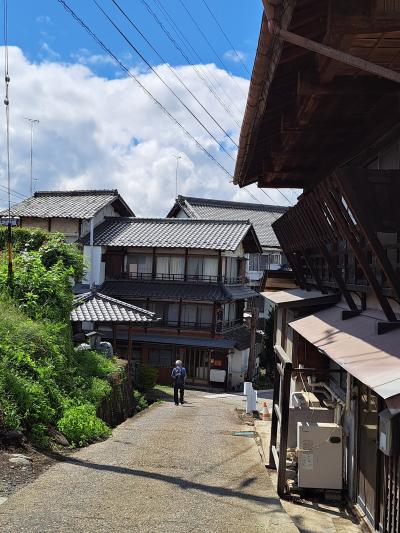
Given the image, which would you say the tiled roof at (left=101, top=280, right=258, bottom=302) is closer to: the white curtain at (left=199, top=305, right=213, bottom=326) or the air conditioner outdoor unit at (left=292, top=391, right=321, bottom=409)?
the white curtain at (left=199, top=305, right=213, bottom=326)

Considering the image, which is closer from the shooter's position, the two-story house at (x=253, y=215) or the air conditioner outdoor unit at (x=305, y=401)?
the air conditioner outdoor unit at (x=305, y=401)

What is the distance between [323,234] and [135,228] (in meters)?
27.4

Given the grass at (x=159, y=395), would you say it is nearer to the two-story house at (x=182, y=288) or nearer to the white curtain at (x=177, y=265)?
the two-story house at (x=182, y=288)

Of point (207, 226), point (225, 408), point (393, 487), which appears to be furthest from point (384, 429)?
point (207, 226)

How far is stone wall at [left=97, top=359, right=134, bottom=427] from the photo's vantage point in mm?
13195

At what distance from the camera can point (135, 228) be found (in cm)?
3572

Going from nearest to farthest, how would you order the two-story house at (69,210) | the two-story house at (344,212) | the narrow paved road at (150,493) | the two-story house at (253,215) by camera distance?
the two-story house at (344,212) < the narrow paved road at (150,493) < the two-story house at (69,210) < the two-story house at (253,215)

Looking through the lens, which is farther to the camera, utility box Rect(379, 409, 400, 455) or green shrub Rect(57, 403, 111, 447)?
green shrub Rect(57, 403, 111, 447)

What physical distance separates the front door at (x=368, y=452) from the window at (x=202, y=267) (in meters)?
24.7

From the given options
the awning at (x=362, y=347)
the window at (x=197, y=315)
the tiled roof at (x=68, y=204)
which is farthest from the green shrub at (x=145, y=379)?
the awning at (x=362, y=347)

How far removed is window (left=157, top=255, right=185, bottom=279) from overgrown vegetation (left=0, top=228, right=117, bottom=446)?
1559 centimetres

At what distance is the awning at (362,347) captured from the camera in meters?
4.43

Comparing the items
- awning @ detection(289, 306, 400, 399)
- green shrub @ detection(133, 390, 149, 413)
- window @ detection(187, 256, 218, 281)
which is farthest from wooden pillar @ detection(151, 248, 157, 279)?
awning @ detection(289, 306, 400, 399)

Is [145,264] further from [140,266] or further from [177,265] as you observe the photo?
[177,265]
